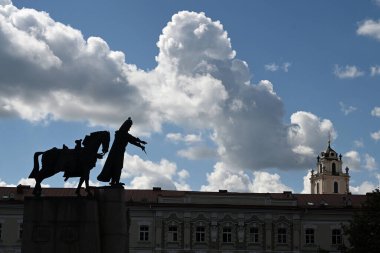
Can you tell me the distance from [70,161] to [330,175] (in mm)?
123321

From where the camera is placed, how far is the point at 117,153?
1072 inches

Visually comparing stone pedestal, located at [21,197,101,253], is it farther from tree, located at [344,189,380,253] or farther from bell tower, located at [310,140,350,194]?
bell tower, located at [310,140,350,194]

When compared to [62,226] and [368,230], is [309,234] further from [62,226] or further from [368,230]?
[62,226]

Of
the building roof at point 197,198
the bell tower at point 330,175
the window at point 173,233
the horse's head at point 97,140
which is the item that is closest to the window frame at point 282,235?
the building roof at point 197,198

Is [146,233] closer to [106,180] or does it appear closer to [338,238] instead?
[338,238]

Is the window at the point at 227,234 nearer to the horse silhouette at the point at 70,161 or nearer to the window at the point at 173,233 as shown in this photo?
the window at the point at 173,233

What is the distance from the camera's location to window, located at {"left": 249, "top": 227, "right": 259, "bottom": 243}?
7331 cm

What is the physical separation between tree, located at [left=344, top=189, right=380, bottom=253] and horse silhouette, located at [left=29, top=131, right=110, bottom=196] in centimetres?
3316

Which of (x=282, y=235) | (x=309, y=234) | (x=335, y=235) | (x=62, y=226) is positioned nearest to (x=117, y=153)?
(x=62, y=226)

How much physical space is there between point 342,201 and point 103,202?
177 feet

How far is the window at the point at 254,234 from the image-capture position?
73312 mm

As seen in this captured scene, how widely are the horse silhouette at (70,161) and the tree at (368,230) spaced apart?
33.2 meters

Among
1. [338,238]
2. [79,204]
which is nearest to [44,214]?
[79,204]

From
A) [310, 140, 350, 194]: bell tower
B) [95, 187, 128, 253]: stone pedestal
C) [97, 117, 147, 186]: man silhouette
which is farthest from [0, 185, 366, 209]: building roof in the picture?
[310, 140, 350, 194]: bell tower
